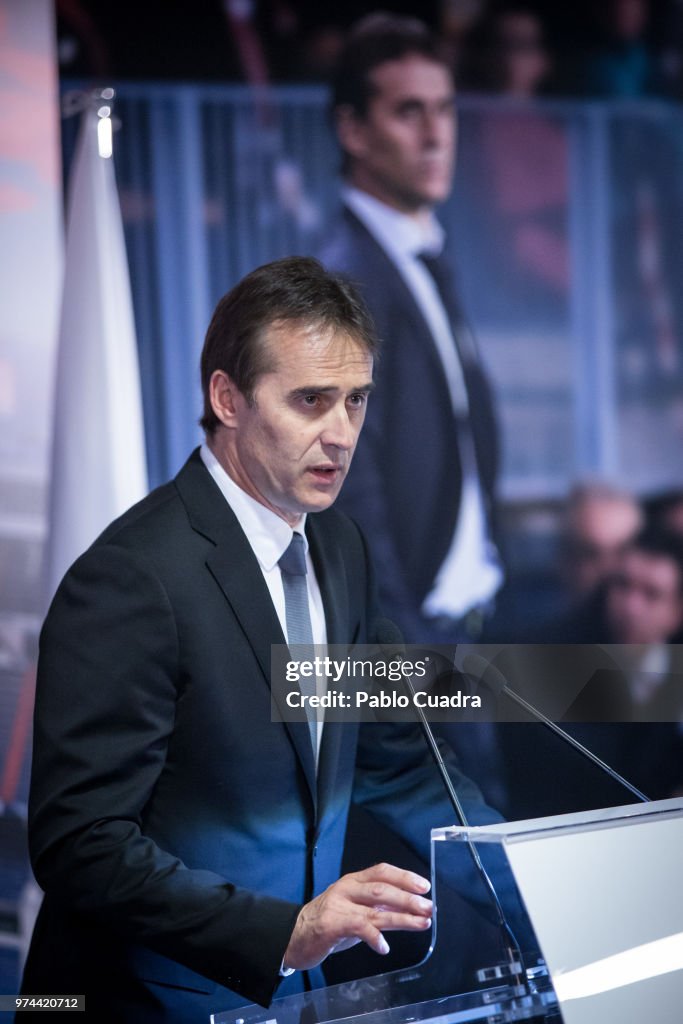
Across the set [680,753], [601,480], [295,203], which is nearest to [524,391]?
[601,480]

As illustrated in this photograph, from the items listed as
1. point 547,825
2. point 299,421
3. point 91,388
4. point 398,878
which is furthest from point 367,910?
point 91,388

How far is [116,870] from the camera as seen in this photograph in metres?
1.54

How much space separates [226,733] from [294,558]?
40 centimetres

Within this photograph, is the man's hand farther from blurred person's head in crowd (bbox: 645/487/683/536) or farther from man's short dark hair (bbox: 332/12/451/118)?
man's short dark hair (bbox: 332/12/451/118)

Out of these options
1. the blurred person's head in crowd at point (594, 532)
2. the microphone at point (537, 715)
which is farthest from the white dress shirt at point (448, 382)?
the microphone at point (537, 715)

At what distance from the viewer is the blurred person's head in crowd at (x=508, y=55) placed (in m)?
3.21

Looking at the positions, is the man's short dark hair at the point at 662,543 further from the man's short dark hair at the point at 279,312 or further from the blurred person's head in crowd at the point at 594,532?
the man's short dark hair at the point at 279,312

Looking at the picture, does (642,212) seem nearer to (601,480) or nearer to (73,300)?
(601,480)

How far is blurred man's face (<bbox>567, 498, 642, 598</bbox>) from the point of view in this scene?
328 cm

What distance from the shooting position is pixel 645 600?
10.8 feet

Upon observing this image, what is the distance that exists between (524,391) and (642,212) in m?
0.71

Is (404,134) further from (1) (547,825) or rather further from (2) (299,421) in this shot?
(1) (547,825)

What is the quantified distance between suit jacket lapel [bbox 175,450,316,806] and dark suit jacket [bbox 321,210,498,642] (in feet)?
4.09

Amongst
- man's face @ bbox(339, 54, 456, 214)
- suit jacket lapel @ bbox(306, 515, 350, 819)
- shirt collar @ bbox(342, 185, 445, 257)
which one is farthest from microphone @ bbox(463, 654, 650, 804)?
man's face @ bbox(339, 54, 456, 214)
